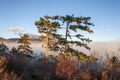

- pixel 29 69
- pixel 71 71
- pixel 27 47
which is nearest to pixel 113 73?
pixel 71 71

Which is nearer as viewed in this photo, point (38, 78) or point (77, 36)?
point (38, 78)

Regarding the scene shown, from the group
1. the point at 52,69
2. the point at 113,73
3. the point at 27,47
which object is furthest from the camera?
the point at 27,47

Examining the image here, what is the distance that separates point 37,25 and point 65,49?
24.4 feet

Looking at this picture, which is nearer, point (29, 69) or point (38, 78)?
point (38, 78)

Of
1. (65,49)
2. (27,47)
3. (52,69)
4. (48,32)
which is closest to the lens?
(52,69)

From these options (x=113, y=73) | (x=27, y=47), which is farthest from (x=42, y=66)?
(x=27, y=47)

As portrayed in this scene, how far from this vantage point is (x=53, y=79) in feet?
81.4

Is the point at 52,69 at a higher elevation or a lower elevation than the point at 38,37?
lower

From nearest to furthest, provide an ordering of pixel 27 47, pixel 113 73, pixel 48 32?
pixel 113 73 → pixel 48 32 → pixel 27 47

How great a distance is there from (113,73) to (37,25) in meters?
18.8

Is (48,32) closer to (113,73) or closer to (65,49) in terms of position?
(65,49)

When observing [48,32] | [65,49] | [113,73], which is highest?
[48,32]

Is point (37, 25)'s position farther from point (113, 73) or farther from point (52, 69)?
point (52, 69)

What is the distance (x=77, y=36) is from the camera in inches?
1767
